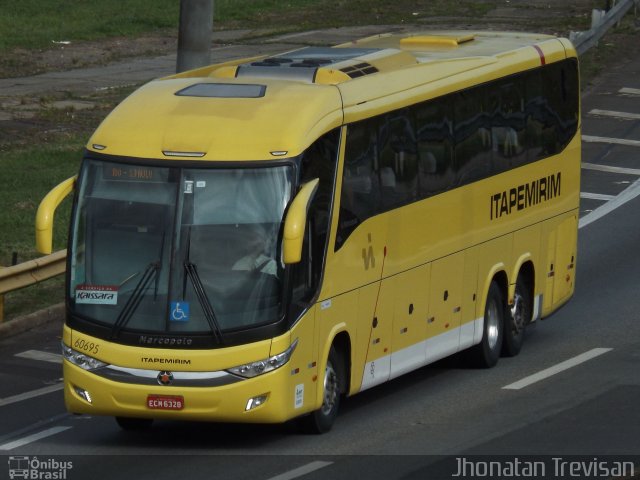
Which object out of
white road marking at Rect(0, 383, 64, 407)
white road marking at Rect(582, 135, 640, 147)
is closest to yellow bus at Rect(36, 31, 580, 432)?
white road marking at Rect(0, 383, 64, 407)

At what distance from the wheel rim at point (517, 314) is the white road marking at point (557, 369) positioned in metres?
0.88

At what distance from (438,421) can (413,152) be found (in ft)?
8.71

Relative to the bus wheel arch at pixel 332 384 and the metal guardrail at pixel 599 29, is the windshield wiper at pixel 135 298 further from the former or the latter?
the metal guardrail at pixel 599 29

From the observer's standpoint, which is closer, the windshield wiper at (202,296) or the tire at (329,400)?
the windshield wiper at (202,296)

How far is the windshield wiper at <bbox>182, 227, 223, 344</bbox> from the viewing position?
43.3 ft

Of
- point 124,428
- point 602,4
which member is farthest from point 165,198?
point 602,4

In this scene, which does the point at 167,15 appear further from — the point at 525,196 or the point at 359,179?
the point at 359,179

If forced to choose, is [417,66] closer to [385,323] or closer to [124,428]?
[385,323]

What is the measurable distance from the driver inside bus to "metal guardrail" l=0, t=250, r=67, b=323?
635 centimetres

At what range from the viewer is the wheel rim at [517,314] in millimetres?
18344

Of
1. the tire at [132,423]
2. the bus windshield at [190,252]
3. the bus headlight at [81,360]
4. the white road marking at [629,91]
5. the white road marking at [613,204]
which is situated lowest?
the white road marking at [613,204]

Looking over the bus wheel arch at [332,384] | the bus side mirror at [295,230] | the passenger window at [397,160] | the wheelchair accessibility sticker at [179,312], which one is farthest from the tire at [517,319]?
the wheelchair accessibility sticker at [179,312]

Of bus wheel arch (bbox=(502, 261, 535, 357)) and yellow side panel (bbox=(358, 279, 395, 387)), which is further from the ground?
yellow side panel (bbox=(358, 279, 395, 387))

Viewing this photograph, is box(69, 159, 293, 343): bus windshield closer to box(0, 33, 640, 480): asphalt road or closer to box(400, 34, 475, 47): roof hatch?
box(0, 33, 640, 480): asphalt road
